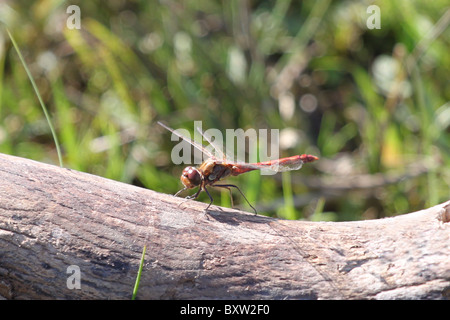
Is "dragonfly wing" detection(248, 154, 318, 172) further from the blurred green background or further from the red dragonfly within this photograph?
the blurred green background

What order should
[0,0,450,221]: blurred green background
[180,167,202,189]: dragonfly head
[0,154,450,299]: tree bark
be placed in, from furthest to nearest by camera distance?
[0,0,450,221]: blurred green background, [180,167,202,189]: dragonfly head, [0,154,450,299]: tree bark

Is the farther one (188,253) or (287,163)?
(287,163)

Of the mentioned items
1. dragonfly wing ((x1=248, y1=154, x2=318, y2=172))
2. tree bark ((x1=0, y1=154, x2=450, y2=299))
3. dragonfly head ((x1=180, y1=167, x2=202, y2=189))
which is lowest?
tree bark ((x1=0, y1=154, x2=450, y2=299))

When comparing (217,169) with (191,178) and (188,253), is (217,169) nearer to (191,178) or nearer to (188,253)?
(191,178)

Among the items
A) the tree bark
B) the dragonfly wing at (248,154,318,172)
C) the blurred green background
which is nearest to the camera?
the tree bark

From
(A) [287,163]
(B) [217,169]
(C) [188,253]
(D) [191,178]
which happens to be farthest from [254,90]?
(C) [188,253]

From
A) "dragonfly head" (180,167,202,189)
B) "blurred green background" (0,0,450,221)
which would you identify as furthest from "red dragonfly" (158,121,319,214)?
"blurred green background" (0,0,450,221)

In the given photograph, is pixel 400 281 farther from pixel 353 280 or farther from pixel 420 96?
pixel 420 96
